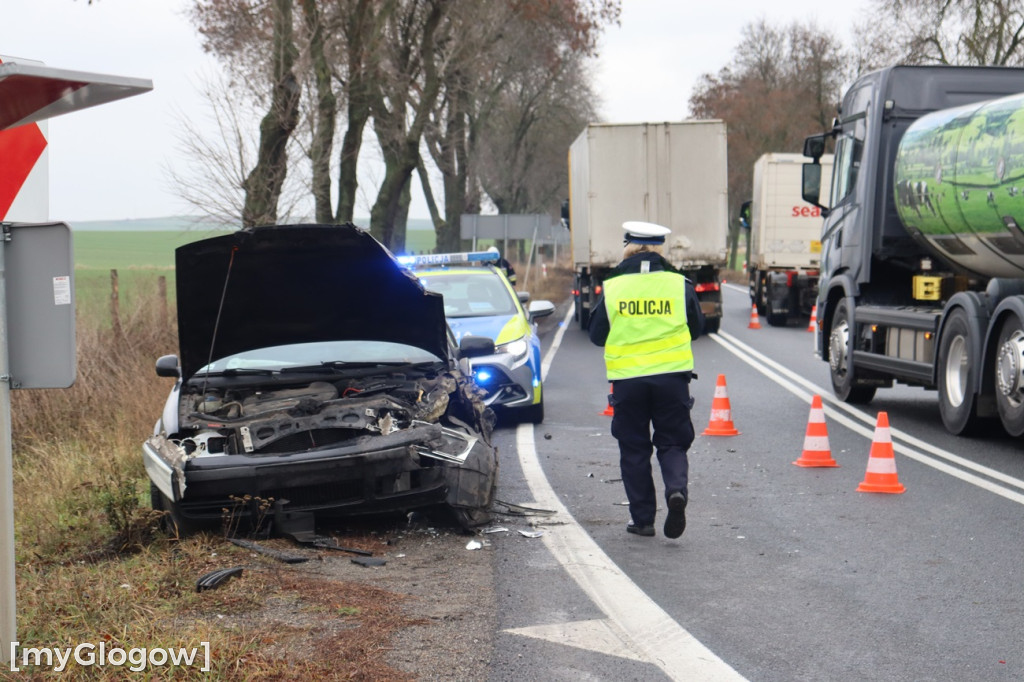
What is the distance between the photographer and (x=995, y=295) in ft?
35.3

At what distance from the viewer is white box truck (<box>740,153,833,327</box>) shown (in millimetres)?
28266

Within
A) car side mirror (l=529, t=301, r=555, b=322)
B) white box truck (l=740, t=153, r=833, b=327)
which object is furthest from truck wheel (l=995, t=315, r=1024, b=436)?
white box truck (l=740, t=153, r=833, b=327)

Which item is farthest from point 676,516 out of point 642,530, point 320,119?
point 320,119

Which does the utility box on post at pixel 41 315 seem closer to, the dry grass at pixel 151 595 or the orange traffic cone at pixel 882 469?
the dry grass at pixel 151 595

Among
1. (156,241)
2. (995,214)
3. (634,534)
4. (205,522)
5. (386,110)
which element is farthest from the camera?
(156,241)

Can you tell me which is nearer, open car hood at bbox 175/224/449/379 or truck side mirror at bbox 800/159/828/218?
open car hood at bbox 175/224/449/379

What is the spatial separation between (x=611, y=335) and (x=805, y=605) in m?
2.26

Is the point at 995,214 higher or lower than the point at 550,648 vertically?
higher

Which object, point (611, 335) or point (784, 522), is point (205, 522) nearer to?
point (611, 335)

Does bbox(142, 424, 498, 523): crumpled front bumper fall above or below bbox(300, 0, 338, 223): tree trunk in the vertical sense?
below

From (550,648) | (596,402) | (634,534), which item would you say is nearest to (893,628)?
(550,648)

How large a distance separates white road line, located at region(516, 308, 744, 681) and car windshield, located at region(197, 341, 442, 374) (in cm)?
131

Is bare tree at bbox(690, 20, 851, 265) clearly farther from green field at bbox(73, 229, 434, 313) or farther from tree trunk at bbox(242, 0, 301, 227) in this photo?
tree trunk at bbox(242, 0, 301, 227)

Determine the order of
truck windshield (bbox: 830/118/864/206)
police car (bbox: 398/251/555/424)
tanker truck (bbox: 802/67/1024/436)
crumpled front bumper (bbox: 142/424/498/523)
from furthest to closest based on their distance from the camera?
truck windshield (bbox: 830/118/864/206) → police car (bbox: 398/251/555/424) → tanker truck (bbox: 802/67/1024/436) → crumpled front bumper (bbox: 142/424/498/523)
